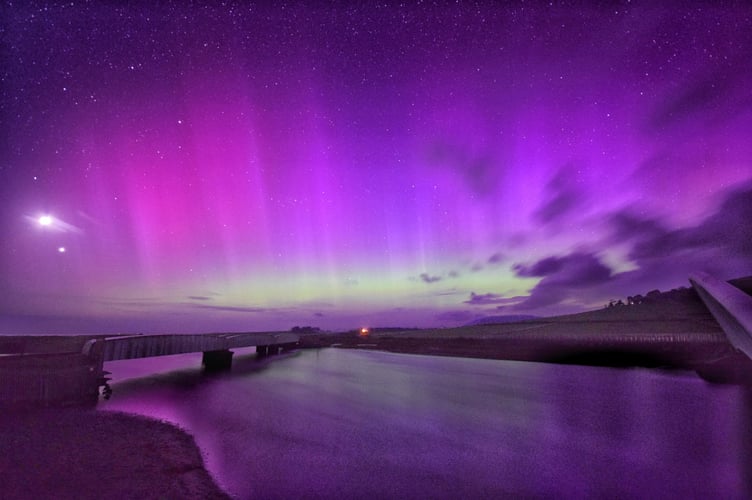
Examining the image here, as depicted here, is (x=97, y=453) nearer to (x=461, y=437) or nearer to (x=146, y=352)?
(x=461, y=437)

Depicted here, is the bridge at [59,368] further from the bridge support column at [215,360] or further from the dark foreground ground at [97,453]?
the bridge support column at [215,360]

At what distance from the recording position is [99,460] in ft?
49.9

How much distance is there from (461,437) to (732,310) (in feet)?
195

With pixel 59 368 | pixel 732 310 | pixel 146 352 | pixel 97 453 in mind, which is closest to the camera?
pixel 97 453

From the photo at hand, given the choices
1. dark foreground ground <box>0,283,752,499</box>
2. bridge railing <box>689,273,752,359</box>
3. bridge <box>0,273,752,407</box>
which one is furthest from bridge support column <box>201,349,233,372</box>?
bridge railing <box>689,273,752,359</box>

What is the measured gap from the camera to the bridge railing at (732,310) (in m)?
50.0

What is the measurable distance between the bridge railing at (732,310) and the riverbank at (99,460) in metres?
62.3

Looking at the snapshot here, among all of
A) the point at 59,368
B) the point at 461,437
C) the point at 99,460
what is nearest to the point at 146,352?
the point at 59,368

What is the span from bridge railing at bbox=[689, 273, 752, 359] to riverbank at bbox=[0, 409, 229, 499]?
6231cm

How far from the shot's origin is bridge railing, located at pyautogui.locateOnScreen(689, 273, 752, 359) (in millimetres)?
49972

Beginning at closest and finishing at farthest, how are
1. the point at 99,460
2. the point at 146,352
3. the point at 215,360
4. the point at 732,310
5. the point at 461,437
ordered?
the point at 99,460, the point at 461,437, the point at 146,352, the point at 732,310, the point at 215,360

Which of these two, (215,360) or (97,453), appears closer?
(97,453)

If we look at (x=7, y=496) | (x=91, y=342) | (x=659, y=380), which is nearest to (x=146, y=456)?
(x=7, y=496)

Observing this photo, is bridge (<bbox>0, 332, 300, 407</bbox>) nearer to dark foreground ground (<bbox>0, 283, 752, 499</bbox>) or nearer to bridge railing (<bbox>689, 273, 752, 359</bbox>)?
dark foreground ground (<bbox>0, 283, 752, 499</bbox>)
